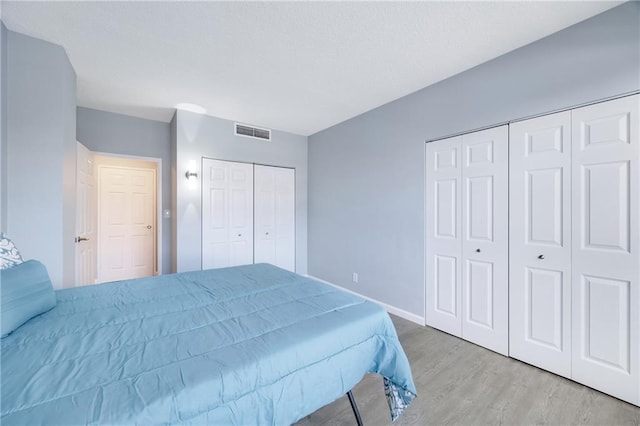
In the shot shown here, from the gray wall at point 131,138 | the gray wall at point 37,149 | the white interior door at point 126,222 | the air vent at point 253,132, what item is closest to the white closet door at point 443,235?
the air vent at point 253,132

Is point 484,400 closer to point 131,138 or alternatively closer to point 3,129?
point 3,129

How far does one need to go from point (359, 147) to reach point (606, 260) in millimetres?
2688

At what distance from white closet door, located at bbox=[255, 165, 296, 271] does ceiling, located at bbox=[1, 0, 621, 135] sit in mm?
1467

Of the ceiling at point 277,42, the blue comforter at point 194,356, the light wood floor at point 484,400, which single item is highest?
the ceiling at point 277,42

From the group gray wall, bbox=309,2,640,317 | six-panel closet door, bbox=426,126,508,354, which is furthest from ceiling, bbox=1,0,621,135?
six-panel closet door, bbox=426,126,508,354

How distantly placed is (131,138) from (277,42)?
290cm

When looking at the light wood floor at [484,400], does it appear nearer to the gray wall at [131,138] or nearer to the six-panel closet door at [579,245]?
the six-panel closet door at [579,245]

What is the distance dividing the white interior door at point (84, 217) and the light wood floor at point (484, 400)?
118 inches

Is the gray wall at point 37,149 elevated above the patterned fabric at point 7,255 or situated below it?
above

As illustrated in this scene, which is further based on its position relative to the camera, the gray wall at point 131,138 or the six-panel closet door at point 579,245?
the gray wall at point 131,138

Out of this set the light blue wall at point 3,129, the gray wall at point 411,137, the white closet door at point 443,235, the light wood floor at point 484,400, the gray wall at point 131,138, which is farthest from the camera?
the gray wall at point 131,138

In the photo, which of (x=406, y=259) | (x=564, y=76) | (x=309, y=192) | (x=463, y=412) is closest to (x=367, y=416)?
(x=463, y=412)

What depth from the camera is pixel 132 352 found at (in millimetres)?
1041

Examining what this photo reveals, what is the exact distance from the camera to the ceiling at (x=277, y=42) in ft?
5.80
